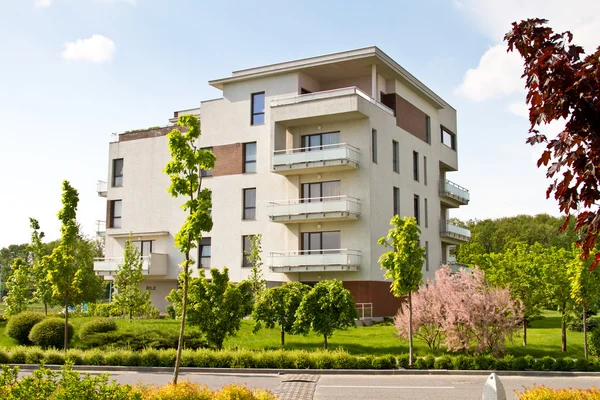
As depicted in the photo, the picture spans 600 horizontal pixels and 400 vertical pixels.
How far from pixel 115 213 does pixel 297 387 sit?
35435mm

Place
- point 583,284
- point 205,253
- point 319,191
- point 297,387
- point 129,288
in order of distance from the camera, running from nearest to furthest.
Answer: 1. point 297,387
2. point 583,284
3. point 129,288
4. point 319,191
5. point 205,253

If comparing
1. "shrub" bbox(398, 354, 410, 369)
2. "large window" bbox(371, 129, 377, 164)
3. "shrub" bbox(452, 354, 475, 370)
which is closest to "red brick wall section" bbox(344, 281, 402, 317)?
"large window" bbox(371, 129, 377, 164)

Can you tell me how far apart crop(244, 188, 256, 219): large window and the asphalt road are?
2146 cm

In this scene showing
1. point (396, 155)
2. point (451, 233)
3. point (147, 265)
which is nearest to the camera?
point (396, 155)

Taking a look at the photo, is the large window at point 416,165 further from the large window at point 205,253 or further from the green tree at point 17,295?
the green tree at point 17,295

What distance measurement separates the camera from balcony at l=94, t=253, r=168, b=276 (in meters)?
43.7

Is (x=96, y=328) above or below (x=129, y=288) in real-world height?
below

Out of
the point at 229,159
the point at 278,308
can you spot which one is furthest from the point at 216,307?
the point at 229,159

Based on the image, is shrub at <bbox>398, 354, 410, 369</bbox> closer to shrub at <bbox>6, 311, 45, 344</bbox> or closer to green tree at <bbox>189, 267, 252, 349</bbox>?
green tree at <bbox>189, 267, 252, 349</bbox>

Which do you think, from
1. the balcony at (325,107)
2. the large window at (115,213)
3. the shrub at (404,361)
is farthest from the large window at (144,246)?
the shrub at (404,361)

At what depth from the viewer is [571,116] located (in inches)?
235

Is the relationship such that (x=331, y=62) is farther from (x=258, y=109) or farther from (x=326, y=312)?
(x=326, y=312)

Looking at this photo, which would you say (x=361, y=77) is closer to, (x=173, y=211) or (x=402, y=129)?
(x=402, y=129)

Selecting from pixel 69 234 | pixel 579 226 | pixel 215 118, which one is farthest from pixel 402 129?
pixel 579 226
